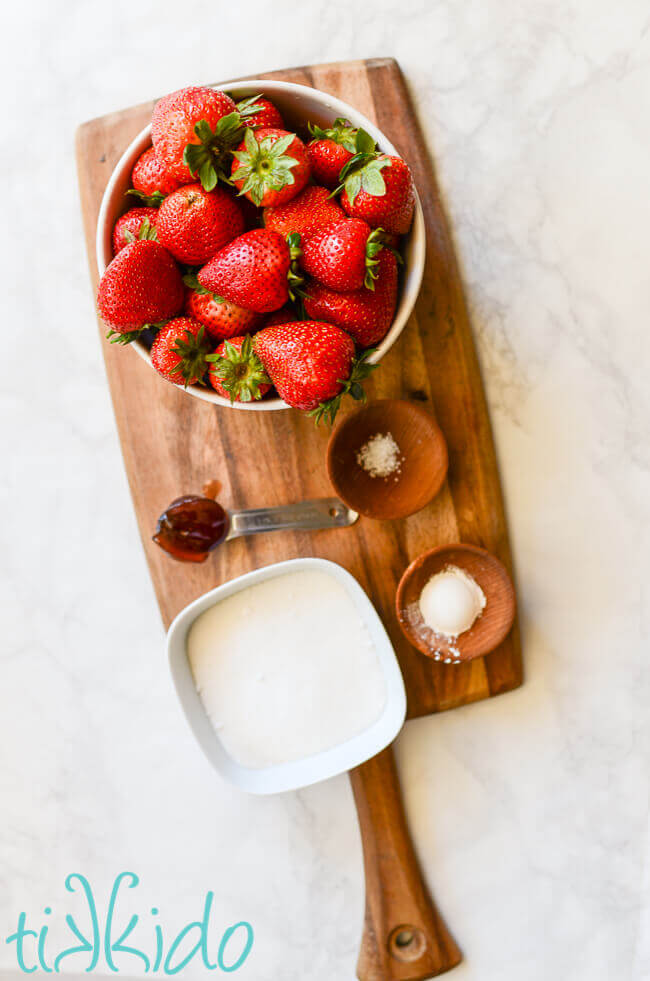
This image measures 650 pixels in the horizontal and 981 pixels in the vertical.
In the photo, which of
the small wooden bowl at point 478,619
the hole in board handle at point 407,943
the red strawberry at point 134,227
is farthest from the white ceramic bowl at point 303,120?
the hole in board handle at point 407,943

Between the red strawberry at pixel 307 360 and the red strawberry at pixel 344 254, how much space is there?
0.14 ft

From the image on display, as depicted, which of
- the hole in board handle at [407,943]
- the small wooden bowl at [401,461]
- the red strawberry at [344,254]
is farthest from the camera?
the hole in board handle at [407,943]

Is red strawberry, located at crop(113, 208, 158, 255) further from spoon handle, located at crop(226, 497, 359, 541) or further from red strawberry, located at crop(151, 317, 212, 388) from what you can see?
spoon handle, located at crop(226, 497, 359, 541)

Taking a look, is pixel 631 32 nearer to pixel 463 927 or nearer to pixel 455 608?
pixel 455 608

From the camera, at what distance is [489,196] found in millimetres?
924

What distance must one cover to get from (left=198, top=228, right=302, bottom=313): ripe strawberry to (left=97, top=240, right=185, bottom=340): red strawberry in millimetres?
37

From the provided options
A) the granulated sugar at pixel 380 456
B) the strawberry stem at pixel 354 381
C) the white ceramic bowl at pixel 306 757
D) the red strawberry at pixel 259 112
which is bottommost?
the white ceramic bowl at pixel 306 757

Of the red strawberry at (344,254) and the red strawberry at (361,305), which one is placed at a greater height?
Answer: the red strawberry at (344,254)

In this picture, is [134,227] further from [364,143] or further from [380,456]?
[380,456]

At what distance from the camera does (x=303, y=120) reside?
73 cm

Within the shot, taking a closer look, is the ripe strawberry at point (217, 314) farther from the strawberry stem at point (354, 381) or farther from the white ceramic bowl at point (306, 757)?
the white ceramic bowl at point (306, 757)

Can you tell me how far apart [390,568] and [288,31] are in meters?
0.67

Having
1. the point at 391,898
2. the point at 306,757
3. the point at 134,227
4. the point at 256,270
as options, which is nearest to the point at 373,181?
the point at 256,270

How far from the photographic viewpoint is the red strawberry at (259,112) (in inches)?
26.6
